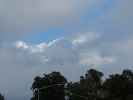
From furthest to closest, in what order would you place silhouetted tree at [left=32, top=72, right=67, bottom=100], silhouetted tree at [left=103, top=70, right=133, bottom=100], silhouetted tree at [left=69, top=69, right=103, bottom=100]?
silhouetted tree at [left=32, top=72, right=67, bottom=100] < silhouetted tree at [left=69, top=69, right=103, bottom=100] < silhouetted tree at [left=103, top=70, right=133, bottom=100]

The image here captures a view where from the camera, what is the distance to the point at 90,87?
125125 millimetres

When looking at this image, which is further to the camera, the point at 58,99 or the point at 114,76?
the point at 58,99

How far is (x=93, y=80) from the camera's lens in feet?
424

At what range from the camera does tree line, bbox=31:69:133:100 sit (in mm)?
107750

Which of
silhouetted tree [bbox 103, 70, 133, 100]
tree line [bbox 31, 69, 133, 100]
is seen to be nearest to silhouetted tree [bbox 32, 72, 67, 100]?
tree line [bbox 31, 69, 133, 100]

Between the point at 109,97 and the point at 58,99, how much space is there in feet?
83.8

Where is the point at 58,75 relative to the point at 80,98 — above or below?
above

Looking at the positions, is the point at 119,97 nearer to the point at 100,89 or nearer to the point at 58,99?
the point at 100,89

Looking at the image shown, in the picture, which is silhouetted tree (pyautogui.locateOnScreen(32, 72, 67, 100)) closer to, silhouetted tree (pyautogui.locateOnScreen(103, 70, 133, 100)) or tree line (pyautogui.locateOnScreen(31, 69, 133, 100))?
tree line (pyautogui.locateOnScreen(31, 69, 133, 100))

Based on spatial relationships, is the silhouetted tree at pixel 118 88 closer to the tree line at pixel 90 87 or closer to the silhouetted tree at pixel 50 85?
the tree line at pixel 90 87

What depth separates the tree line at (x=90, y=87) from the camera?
107750mm

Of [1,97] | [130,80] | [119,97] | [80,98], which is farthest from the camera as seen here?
[1,97]

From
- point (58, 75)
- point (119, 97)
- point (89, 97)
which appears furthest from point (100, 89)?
point (58, 75)

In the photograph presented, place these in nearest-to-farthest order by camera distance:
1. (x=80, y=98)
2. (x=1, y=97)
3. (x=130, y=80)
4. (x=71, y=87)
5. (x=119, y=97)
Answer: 1. (x=119, y=97)
2. (x=130, y=80)
3. (x=80, y=98)
4. (x=71, y=87)
5. (x=1, y=97)
